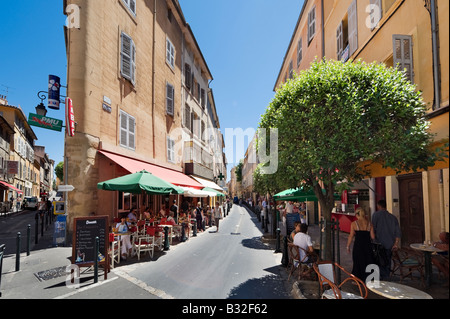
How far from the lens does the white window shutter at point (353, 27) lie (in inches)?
427

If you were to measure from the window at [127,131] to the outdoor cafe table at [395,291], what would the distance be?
36.8 feet

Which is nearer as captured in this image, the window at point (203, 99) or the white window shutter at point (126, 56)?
the white window shutter at point (126, 56)

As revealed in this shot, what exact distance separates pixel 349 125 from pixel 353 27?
8525mm

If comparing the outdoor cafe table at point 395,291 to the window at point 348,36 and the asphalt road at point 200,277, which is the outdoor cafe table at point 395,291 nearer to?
the asphalt road at point 200,277

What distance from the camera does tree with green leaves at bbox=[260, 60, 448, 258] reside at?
16.1 feet

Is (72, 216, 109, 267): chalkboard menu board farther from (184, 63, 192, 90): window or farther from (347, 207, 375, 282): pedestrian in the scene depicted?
(184, 63, 192, 90): window

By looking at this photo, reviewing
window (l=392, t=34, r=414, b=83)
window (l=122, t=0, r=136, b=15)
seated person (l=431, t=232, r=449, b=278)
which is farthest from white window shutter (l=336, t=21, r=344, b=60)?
window (l=122, t=0, r=136, b=15)

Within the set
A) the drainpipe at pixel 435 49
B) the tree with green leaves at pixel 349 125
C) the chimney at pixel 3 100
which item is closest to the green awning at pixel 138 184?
the tree with green leaves at pixel 349 125

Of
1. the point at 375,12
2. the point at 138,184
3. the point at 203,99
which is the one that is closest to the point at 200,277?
the point at 138,184

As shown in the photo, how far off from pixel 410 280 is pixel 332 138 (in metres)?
3.72

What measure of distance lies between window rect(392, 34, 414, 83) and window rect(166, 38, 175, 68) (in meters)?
13.9

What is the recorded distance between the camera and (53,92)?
1030 centimetres

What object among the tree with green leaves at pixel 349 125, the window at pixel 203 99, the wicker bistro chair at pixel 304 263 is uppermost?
the window at pixel 203 99
